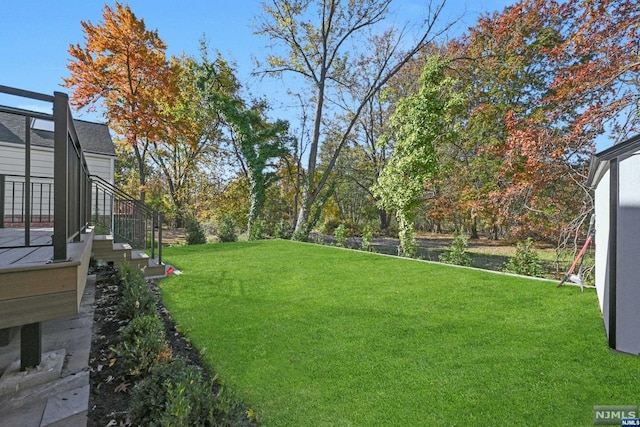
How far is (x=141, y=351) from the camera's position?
247 centimetres

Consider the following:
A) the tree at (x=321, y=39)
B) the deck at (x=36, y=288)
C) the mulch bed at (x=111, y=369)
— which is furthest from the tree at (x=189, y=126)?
the deck at (x=36, y=288)

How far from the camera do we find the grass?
7.19 feet

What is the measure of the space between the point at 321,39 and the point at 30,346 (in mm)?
12989

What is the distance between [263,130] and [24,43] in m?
7.64

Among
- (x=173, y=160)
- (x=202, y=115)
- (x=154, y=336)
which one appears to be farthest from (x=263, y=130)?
(x=154, y=336)

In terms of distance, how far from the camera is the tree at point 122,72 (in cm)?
1012

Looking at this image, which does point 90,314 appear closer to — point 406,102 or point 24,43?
point 24,43

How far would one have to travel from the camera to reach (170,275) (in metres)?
6.20

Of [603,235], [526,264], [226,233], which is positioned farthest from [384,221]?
[603,235]

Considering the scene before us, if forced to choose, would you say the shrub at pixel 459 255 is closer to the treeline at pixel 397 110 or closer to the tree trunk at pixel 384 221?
the treeline at pixel 397 110

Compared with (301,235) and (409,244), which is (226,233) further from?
(409,244)

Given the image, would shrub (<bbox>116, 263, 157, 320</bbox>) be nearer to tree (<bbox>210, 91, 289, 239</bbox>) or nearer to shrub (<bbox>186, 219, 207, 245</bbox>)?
shrub (<bbox>186, 219, 207, 245</bbox>)

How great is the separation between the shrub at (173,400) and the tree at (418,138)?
24.4 ft

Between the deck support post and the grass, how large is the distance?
127 centimetres
